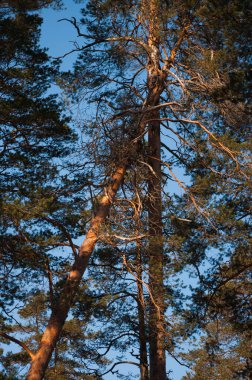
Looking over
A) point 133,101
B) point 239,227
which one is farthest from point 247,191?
point 133,101

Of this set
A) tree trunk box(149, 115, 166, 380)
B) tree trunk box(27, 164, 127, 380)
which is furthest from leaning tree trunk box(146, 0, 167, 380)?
tree trunk box(27, 164, 127, 380)

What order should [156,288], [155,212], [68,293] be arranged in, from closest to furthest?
[68,293]
[156,288]
[155,212]

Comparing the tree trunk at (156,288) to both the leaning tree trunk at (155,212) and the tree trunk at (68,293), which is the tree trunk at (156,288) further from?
the tree trunk at (68,293)

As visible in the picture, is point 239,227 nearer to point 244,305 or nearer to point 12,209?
point 244,305

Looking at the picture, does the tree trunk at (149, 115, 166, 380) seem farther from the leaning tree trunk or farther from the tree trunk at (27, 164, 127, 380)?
the tree trunk at (27, 164, 127, 380)

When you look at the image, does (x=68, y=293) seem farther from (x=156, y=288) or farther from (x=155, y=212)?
(x=155, y=212)

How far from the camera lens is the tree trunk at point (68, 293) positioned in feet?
28.7

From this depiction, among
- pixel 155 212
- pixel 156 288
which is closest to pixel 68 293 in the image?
pixel 156 288

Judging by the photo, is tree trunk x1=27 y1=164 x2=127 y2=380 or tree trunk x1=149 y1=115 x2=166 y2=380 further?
tree trunk x1=149 y1=115 x2=166 y2=380

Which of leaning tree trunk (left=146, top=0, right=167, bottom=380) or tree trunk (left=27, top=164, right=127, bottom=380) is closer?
tree trunk (left=27, top=164, right=127, bottom=380)

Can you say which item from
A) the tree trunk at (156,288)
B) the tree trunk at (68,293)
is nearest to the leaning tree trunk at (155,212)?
the tree trunk at (156,288)

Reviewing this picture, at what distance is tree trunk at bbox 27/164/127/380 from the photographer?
876 centimetres

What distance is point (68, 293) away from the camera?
9.30 metres

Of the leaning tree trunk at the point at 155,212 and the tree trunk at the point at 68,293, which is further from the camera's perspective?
the leaning tree trunk at the point at 155,212
